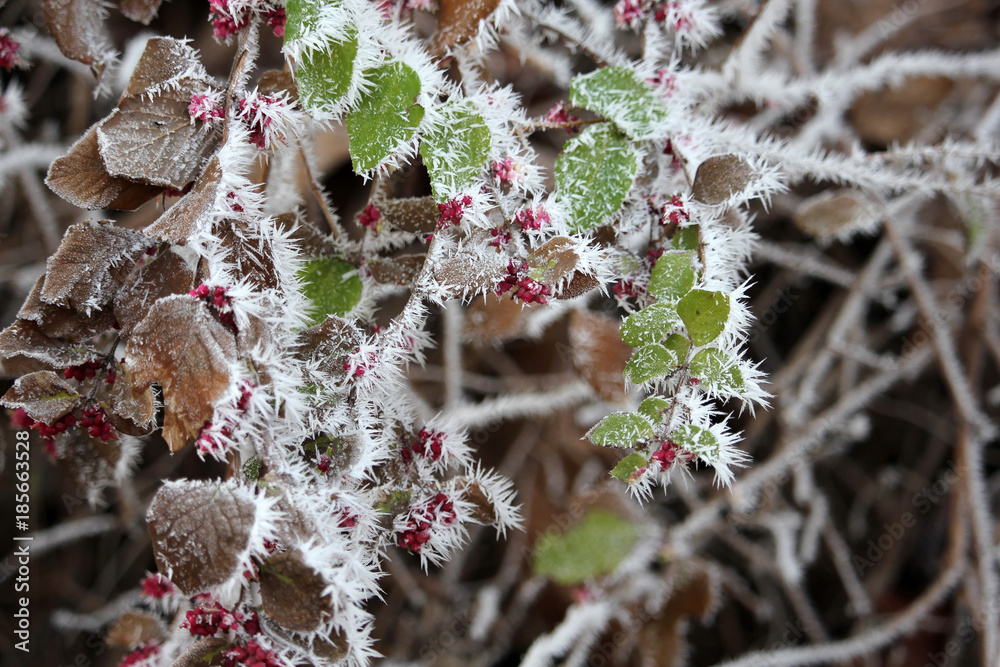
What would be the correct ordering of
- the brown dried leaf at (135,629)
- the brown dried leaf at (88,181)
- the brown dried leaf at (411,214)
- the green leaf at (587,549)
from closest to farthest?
1. the brown dried leaf at (88,181)
2. the brown dried leaf at (411,214)
3. the brown dried leaf at (135,629)
4. the green leaf at (587,549)

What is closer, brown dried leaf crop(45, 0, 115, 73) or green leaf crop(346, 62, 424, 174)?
green leaf crop(346, 62, 424, 174)

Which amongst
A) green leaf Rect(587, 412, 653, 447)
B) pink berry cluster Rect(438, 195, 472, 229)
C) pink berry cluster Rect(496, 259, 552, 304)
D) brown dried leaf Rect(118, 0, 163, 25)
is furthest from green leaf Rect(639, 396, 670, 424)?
brown dried leaf Rect(118, 0, 163, 25)

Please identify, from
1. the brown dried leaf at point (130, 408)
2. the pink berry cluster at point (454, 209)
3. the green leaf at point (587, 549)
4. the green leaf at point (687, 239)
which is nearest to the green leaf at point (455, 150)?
the pink berry cluster at point (454, 209)

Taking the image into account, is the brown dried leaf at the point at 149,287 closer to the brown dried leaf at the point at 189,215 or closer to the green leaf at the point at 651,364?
the brown dried leaf at the point at 189,215

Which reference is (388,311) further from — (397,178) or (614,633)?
(614,633)

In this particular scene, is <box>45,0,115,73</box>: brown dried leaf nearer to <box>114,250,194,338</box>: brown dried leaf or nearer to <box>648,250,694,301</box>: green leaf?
<box>114,250,194,338</box>: brown dried leaf

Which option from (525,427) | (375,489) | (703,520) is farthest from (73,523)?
(703,520)
